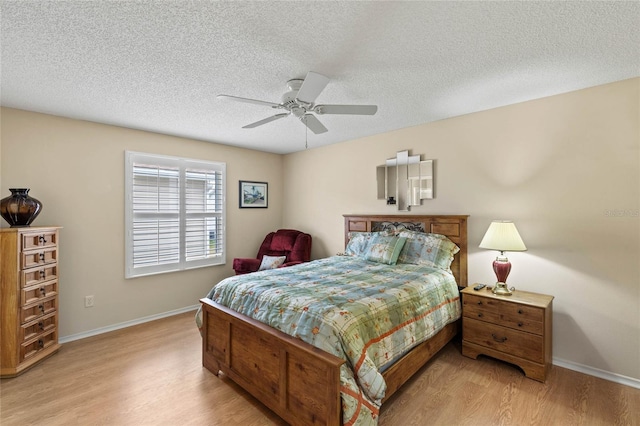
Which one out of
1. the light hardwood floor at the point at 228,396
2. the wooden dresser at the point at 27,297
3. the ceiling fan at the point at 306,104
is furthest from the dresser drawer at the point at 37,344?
the ceiling fan at the point at 306,104

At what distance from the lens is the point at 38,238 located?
8.98ft

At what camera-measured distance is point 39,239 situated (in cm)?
275

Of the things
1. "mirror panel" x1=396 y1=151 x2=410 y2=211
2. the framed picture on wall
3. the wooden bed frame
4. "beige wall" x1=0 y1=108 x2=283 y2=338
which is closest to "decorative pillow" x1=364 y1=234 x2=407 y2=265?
"mirror panel" x1=396 y1=151 x2=410 y2=211

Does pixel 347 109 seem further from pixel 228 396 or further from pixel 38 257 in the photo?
pixel 38 257

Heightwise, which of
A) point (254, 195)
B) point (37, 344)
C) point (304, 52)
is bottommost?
point (37, 344)

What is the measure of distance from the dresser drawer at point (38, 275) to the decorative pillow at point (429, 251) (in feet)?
11.7

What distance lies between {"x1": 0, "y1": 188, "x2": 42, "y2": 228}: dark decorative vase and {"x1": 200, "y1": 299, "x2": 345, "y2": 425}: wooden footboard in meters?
1.86

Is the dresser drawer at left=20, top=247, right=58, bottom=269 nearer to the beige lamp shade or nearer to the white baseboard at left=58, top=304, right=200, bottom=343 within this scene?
the white baseboard at left=58, top=304, right=200, bottom=343

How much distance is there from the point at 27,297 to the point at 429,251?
3874mm

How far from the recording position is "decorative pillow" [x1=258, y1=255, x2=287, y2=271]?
4.25 metres

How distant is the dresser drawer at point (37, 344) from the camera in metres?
2.57

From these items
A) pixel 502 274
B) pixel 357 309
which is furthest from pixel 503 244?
pixel 357 309

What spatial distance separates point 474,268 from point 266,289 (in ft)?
7.37

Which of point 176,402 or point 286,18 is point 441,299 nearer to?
point 176,402
